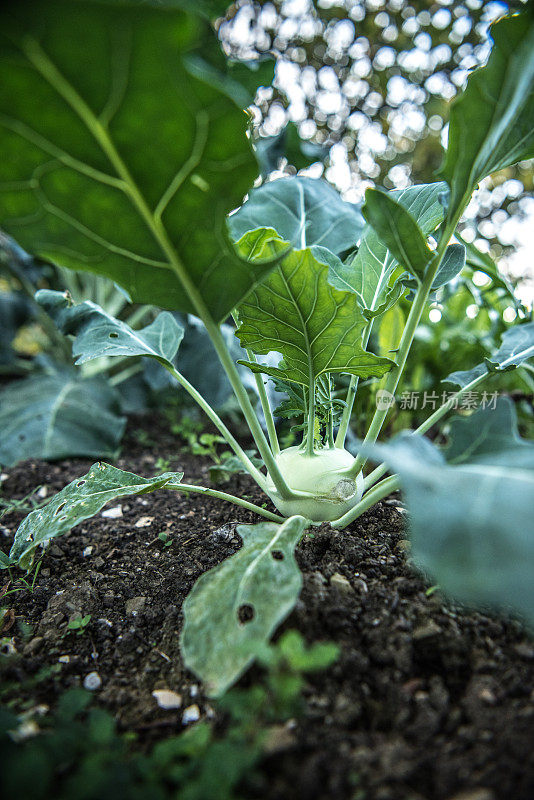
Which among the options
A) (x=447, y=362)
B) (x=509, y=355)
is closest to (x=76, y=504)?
(x=509, y=355)

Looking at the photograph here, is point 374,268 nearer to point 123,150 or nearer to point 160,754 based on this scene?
point 123,150

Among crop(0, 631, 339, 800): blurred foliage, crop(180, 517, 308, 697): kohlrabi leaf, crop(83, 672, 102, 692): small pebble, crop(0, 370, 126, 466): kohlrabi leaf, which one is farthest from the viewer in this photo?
crop(0, 370, 126, 466): kohlrabi leaf

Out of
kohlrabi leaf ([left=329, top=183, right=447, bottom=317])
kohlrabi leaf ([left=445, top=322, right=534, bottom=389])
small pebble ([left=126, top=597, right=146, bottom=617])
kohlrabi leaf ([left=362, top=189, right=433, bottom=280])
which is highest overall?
kohlrabi leaf ([left=329, top=183, right=447, bottom=317])

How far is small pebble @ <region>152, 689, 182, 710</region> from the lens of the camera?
0.54m

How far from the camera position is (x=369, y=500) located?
0.71m

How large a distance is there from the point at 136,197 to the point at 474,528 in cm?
48

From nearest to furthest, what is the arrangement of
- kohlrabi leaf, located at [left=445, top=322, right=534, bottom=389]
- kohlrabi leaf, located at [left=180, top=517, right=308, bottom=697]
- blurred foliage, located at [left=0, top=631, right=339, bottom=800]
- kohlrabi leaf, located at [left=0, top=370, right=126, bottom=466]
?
blurred foliage, located at [left=0, top=631, right=339, bottom=800]
kohlrabi leaf, located at [left=180, top=517, right=308, bottom=697]
kohlrabi leaf, located at [left=445, top=322, right=534, bottom=389]
kohlrabi leaf, located at [left=0, top=370, right=126, bottom=466]

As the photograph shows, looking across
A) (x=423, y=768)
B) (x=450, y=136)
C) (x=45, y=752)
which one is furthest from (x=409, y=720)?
(x=450, y=136)

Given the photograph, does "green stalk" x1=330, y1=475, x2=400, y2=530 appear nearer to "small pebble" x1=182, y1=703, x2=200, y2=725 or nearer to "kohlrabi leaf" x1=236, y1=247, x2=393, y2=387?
"kohlrabi leaf" x1=236, y1=247, x2=393, y2=387

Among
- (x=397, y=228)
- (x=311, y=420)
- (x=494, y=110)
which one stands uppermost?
(x=494, y=110)

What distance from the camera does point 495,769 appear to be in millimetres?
410

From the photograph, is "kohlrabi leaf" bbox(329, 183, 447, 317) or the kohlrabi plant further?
"kohlrabi leaf" bbox(329, 183, 447, 317)

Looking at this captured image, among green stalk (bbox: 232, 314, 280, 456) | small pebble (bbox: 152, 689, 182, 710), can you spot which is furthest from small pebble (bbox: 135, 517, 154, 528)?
small pebble (bbox: 152, 689, 182, 710)

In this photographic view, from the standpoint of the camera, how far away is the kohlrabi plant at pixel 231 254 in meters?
0.40
